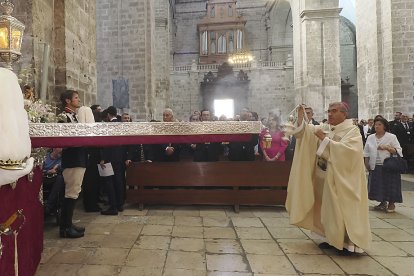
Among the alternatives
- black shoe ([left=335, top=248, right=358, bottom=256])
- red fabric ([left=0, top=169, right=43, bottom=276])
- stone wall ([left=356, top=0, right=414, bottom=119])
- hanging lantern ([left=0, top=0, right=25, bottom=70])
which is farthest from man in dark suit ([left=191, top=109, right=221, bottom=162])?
stone wall ([left=356, top=0, right=414, bottom=119])

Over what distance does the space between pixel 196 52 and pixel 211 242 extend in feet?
85.8

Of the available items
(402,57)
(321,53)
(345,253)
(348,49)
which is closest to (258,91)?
(321,53)

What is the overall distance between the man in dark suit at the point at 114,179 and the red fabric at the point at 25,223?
80.6 inches

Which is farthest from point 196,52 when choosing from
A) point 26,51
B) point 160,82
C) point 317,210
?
point 317,210

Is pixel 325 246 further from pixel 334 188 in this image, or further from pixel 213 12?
pixel 213 12

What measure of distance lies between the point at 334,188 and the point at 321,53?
1491 cm

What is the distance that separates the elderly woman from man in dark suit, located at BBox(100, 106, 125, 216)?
13.6ft

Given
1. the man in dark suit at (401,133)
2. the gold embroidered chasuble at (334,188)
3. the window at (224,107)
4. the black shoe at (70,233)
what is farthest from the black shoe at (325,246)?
the window at (224,107)

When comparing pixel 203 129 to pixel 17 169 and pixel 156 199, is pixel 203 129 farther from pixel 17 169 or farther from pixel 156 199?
pixel 156 199

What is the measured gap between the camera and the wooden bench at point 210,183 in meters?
5.42

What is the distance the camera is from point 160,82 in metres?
17.1

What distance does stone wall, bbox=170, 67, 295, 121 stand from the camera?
78.0 ft

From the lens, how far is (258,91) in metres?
24.0

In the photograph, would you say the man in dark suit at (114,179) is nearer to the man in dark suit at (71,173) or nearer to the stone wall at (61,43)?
the man in dark suit at (71,173)
